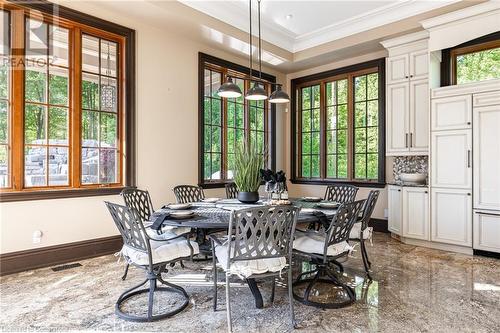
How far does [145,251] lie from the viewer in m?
2.41

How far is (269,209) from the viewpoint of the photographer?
2.19m

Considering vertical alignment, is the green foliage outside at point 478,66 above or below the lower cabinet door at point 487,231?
above

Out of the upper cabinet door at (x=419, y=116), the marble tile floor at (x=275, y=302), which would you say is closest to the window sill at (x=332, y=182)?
the upper cabinet door at (x=419, y=116)

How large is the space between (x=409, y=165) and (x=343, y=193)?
1709mm

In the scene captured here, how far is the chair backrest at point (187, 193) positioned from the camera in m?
3.92

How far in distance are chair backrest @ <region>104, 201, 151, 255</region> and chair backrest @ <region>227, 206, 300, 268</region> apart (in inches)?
27.2

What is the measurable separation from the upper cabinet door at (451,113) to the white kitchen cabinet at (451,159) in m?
0.09

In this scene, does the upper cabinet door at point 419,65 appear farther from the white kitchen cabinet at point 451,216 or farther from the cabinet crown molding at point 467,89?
the white kitchen cabinet at point 451,216

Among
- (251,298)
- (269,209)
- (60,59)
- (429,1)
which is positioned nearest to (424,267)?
(251,298)

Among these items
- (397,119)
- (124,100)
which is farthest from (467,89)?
(124,100)

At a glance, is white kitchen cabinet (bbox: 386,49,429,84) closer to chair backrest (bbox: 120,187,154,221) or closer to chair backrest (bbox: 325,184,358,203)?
chair backrest (bbox: 325,184,358,203)

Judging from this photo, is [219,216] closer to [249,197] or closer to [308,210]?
[249,197]

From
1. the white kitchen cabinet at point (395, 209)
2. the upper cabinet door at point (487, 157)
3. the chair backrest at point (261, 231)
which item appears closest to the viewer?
the chair backrest at point (261, 231)

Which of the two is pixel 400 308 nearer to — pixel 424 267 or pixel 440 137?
pixel 424 267
